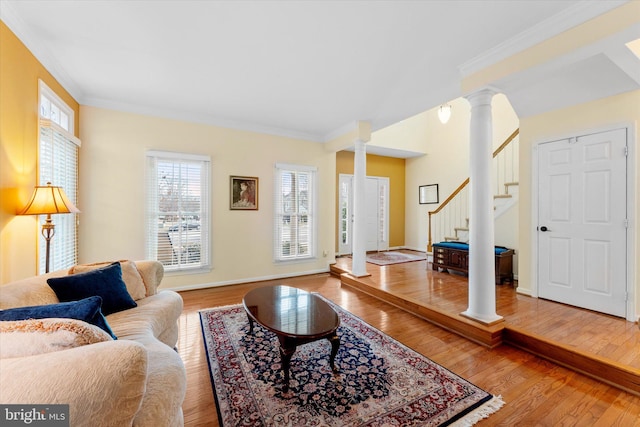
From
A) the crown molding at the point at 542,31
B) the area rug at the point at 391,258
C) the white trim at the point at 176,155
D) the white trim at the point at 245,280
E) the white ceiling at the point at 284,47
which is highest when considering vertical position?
the white ceiling at the point at 284,47

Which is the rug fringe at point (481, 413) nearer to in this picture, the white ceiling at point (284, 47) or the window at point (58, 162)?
the white ceiling at point (284, 47)

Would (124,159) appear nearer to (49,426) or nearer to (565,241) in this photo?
(49,426)

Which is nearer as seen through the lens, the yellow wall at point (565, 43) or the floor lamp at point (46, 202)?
the yellow wall at point (565, 43)

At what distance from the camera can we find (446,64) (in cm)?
266

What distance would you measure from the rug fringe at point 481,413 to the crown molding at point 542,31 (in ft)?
8.82

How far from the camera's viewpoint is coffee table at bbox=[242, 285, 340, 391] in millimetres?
1825

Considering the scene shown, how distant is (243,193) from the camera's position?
452 centimetres

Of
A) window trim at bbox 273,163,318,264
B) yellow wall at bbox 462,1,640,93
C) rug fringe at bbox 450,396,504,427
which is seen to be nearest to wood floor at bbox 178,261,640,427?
rug fringe at bbox 450,396,504,427

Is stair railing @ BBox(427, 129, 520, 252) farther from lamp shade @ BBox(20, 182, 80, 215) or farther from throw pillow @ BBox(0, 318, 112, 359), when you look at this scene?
lamp shade @ BBox(20, 182, 80, 215)

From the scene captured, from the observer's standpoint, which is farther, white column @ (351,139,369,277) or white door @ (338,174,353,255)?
white door @ (338,174,353,255)

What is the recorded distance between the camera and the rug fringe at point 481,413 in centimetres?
156

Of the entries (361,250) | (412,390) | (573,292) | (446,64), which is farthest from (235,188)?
(573,292)

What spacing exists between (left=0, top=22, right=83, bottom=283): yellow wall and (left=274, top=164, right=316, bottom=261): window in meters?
3.01

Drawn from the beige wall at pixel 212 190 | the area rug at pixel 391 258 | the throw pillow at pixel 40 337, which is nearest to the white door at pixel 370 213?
the area rug at pixel 391 258
